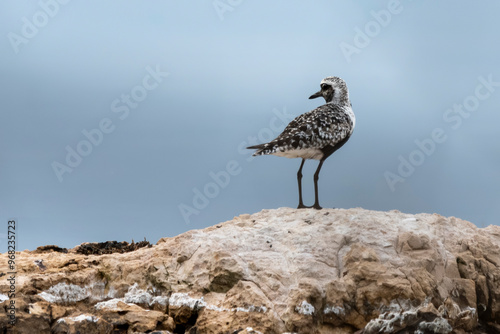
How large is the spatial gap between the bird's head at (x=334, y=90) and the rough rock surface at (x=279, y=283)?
4425mm

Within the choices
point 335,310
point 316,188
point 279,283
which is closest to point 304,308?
point 335,310

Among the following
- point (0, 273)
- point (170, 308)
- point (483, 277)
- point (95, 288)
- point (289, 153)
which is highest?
point (289, 153)

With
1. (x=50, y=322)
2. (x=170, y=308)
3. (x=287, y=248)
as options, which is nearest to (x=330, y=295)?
(x=287, y=248)

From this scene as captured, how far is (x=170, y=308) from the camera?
28.7 ft

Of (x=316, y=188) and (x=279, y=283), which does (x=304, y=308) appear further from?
(x=316, y=188)

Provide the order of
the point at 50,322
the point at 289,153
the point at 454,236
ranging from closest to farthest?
the point at 50,322, the point at 454,236, the point at 289,153

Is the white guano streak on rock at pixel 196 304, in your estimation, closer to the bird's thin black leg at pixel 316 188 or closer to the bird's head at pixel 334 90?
the bird's thin black leg at pixel 316 188

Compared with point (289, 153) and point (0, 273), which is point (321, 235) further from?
point (0, 273)

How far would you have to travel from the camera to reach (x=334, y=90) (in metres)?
14.0

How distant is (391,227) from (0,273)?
286 inches

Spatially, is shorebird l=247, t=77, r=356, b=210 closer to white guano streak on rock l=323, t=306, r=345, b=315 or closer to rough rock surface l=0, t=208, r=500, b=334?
rough rock surface l=0, t=208, r=500, b=334

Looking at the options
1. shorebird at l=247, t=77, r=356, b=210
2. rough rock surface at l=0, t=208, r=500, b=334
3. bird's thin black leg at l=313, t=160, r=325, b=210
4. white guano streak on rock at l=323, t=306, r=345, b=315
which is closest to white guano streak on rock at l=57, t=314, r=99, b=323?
rough rock surface at l=0, t=208, r=500, b=334

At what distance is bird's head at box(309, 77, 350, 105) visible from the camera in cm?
1390

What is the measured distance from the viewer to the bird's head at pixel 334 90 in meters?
13.9
